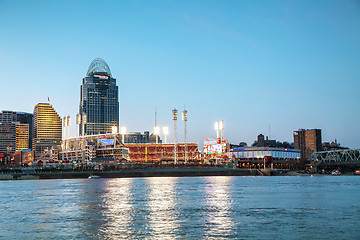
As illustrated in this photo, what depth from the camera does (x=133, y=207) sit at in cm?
5644

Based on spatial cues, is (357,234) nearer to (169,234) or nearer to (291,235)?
(291,235)

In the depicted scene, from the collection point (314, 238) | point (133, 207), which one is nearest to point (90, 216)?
point (133, 207)

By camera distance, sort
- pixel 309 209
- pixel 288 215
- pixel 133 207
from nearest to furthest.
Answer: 1. pixel 288 215
2. pixel 309 209
3. pixel 133 207

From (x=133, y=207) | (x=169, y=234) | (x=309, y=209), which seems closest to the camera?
(x=169, y=234)

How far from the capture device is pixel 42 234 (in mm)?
35562

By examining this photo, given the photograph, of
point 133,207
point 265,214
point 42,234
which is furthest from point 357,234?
point 133,207

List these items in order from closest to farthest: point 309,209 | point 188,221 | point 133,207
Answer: point 188,221 < point 309,209 < point 133,207

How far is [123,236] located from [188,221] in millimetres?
9985

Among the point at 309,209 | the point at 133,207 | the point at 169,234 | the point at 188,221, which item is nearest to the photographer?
the point at 169,234

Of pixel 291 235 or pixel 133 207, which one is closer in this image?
pixel 291 235

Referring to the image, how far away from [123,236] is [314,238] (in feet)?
52.0

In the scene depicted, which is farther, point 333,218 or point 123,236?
point 333,218

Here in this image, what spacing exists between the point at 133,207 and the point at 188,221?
52.6ft

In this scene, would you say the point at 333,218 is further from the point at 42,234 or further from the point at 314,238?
the point at 42,234
